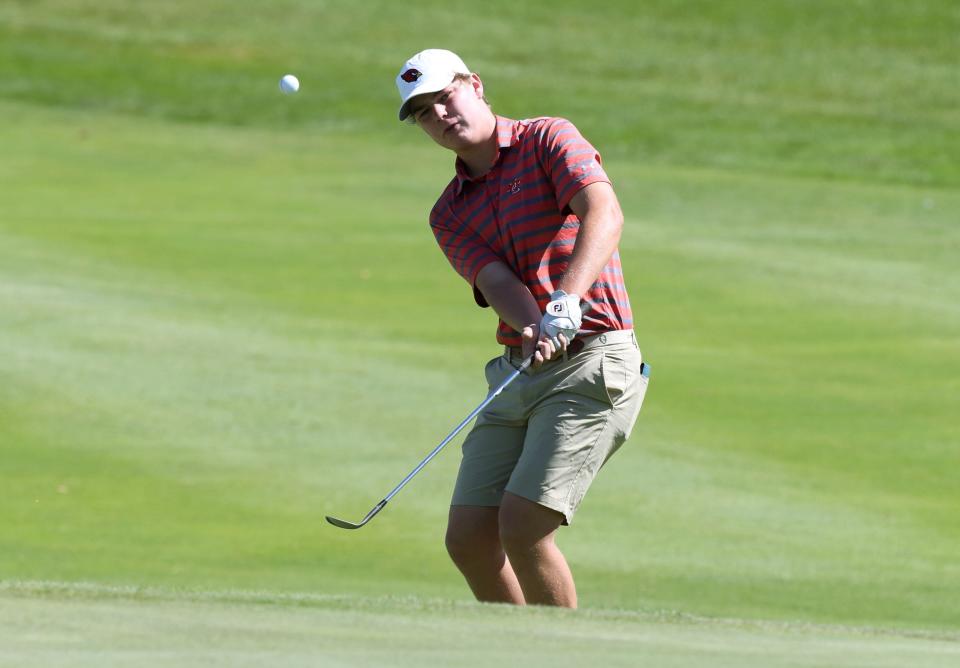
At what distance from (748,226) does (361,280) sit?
12.4ft

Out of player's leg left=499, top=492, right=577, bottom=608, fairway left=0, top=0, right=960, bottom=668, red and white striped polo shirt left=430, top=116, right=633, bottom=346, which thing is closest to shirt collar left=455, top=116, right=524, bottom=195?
red and white striped polo shirt left=430, top=116, right=633, bottom=346

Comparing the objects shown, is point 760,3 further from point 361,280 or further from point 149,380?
point 149,380

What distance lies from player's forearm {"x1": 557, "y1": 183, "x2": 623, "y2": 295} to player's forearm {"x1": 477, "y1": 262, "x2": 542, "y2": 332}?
142 millimetres

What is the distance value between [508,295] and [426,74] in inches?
23.9

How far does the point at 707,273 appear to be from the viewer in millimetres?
11672

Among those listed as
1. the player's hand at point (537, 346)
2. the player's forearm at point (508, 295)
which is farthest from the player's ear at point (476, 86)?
the player's hand at point (537, 346)

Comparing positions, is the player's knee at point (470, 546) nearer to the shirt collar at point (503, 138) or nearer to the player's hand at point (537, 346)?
the player's hand at point (537, 346)

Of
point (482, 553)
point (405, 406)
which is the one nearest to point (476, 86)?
point (482, 553)

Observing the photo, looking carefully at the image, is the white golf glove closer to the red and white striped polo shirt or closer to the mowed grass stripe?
the red and white striped polo shirt

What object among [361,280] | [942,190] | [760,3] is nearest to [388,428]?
[361,280]

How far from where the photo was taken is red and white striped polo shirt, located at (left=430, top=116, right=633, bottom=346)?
16.0ft

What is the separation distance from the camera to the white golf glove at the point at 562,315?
182 inches

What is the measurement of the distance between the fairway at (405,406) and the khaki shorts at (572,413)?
643 mm

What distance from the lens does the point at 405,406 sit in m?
8.41
